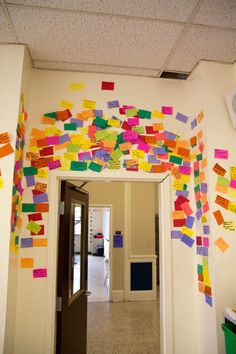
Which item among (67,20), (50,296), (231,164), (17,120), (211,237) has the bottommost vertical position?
(50,296)

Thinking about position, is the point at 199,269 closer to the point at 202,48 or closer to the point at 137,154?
the point at 137,154

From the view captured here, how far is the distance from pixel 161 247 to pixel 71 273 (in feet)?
3.06

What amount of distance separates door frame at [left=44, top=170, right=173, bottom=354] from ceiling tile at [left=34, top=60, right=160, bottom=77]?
0.89 m

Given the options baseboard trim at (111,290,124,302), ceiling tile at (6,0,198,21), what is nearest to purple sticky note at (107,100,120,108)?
ceiling tile at (6,0,198,21)

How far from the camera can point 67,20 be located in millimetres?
1741

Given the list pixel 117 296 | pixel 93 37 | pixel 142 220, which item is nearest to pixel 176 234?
pixel 93 37

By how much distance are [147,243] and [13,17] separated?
506cm

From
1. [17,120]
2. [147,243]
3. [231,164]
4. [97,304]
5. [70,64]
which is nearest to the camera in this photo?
[17,120]

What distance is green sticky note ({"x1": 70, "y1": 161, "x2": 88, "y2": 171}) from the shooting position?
2170mm

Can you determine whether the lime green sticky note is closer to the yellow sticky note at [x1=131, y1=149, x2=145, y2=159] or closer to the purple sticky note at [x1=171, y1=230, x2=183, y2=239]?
the yellow sticky note at [x1=131, y1=149, x2=145, y2=159]

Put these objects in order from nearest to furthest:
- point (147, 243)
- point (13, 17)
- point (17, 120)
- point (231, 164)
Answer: point (13, 17)
point (17, 120)
point (231, 164)
point (147, 243)

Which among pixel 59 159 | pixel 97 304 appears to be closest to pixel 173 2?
pixel 59 159

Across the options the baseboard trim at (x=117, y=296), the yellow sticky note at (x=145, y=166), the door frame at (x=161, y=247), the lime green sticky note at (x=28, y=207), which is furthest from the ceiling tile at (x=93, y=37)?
the baseboard trim at (x=117, y=296)

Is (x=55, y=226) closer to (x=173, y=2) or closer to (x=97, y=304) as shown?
(x=173, y=2)
